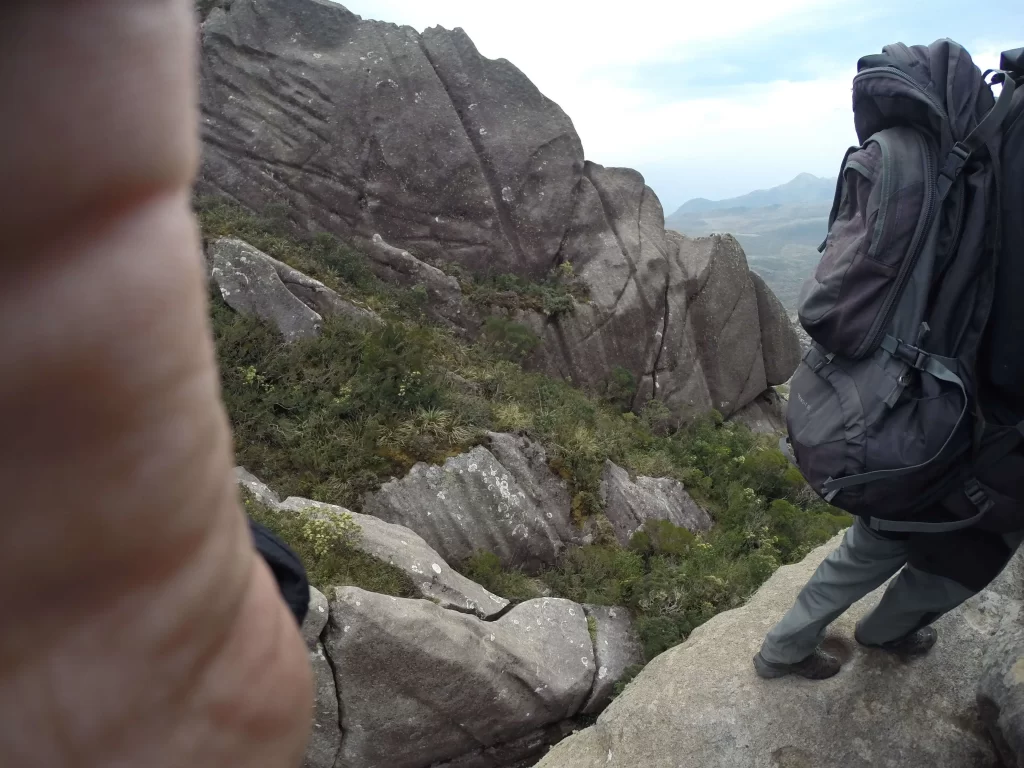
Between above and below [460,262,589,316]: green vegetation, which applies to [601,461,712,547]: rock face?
below

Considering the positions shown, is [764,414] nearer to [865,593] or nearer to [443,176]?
[443,176]

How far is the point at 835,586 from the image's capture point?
3480 mm

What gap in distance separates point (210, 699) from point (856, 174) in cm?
304

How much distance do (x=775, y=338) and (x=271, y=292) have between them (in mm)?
15852

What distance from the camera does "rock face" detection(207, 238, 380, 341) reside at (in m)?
10.5

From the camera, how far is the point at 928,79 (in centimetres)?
266

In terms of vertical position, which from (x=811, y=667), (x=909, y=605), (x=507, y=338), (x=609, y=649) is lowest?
(x=609, y=649)

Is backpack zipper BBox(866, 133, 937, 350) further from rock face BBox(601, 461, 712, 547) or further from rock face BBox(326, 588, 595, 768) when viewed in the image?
rock face BBox(601, 461, 712, 547)

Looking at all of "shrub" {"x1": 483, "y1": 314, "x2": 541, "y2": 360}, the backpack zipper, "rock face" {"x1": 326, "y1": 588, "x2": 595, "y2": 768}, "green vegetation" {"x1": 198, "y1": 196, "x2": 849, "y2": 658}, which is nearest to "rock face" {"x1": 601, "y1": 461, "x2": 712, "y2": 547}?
"green vegetation" {"x1": 198, "y1": 196, "x2": 849, "y2": 658}

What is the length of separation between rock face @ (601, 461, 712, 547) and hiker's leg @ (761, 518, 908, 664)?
17.1 feet

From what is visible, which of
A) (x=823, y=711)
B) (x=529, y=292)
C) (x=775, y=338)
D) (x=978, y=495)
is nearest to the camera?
(x=978, y=495)

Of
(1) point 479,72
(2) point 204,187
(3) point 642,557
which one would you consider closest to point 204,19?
(2) point 204,187

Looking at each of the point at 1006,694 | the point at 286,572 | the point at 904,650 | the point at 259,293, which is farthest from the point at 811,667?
the point at 259,293

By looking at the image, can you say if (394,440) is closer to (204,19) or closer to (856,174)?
(856,174)
